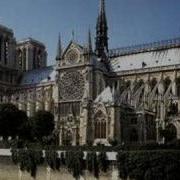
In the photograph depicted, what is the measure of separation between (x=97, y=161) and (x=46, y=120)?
3401 centimetres

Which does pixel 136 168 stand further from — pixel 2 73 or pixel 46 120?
pixel 2 73

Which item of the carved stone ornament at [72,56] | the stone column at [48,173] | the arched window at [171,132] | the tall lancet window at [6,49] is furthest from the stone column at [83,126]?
the tall lancet window at [6,49]

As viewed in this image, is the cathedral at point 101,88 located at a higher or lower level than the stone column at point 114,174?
higher

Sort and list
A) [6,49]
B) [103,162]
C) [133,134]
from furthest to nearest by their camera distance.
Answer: [6,49]
[133,134]
[103,162]

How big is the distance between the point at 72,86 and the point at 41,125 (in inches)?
441

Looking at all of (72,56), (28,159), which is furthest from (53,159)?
(72,56)

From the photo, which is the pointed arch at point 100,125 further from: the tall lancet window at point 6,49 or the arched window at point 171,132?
the tall lancet window at point 6,49

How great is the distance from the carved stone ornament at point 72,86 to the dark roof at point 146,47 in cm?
1240

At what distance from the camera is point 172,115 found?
70438mm

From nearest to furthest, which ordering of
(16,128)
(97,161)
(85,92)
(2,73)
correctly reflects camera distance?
(97,161)
(16,128)
(85,92)
(2,73)

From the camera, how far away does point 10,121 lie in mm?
76000

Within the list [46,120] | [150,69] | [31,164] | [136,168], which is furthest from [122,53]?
[136,168]

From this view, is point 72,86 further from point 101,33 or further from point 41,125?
point 101,33

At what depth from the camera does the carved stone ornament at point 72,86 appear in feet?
Answer: 275
